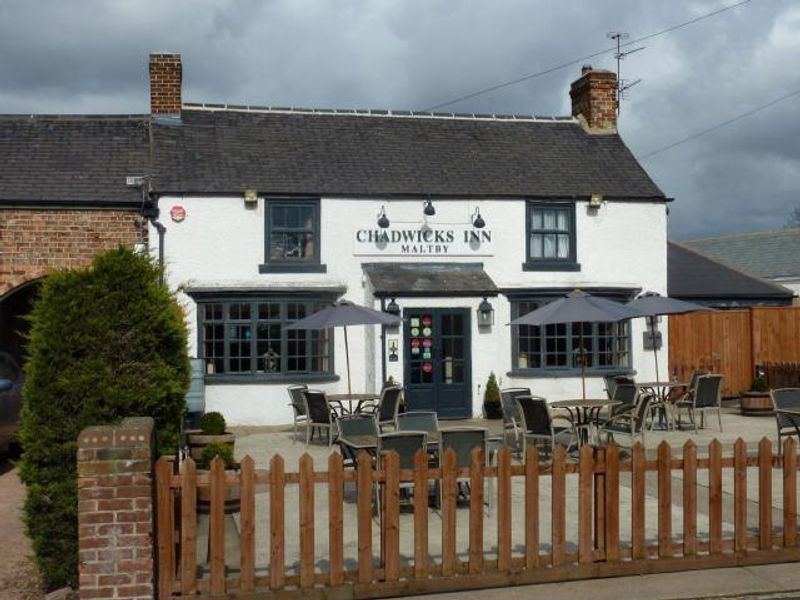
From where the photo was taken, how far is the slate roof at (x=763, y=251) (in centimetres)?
3456

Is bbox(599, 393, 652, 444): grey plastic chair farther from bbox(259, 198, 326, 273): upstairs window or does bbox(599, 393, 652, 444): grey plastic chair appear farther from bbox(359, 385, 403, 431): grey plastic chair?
bbox(259, 198, 326, 273): upstairs window

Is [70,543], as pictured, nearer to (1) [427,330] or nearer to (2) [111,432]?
(2) [111,432]

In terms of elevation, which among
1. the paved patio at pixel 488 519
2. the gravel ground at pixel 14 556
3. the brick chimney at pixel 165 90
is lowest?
the gravel ground at pixel 14 556

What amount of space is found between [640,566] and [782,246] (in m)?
32.5

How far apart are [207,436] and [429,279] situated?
7.39 m

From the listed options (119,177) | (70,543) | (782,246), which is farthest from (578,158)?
(782,246)

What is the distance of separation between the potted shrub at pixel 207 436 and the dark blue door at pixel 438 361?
594 cm

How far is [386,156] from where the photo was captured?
739 inches

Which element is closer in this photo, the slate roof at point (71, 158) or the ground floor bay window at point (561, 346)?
the slate roof at point (71, 158)

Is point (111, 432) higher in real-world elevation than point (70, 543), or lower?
higher

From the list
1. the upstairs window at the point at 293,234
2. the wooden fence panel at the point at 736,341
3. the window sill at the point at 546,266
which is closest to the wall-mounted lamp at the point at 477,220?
the window sill at the point at 546,266

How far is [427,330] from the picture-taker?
675 inches

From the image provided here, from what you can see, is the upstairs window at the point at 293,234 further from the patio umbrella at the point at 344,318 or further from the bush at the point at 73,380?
the bush at the point at 73,380

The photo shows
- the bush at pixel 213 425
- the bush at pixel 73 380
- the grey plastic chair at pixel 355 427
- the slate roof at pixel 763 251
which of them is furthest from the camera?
the slate roof at pixel 763 251
